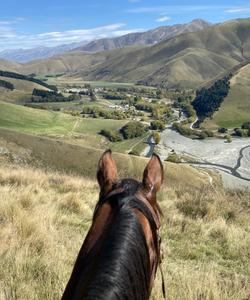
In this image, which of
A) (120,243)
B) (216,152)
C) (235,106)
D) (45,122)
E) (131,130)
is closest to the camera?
(120,243)

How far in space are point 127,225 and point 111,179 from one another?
0.54 meters

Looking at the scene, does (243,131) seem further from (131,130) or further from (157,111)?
(157,111)

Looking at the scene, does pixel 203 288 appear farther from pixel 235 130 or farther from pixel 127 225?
pixel 235 130

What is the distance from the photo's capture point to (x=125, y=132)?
122125 millimetres

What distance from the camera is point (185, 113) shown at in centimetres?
17175

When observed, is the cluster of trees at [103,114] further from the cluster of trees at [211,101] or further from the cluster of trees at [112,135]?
the cluster of trees at [112,135]

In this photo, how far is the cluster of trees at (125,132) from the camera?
119 meters

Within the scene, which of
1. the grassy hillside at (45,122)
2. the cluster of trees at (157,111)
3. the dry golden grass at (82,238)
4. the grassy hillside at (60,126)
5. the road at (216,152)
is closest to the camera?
the dry golden grass at (82,238)

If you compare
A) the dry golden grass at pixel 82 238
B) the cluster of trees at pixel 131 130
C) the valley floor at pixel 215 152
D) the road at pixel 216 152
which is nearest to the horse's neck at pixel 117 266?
the dry golden grass at pixel 82 238

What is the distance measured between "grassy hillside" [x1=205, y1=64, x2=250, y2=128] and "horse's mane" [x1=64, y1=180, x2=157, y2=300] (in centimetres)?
14283

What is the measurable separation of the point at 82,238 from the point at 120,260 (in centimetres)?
525

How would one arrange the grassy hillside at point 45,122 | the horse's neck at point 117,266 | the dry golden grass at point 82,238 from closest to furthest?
A: the horse's neck at point 117,266
the dry golden grass at point 82,238
the grassy hillside at point 45,122

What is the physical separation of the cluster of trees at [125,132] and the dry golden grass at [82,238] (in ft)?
347

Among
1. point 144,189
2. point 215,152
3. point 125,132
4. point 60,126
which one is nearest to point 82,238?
point 144,189
